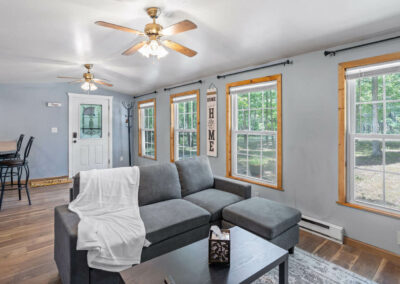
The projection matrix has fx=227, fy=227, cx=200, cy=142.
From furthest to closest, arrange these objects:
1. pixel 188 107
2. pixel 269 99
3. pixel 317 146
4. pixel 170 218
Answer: pixel 188 107 → pixel 269 99 → pixel 317 146 → pixel 170 218

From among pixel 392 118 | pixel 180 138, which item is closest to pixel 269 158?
→ pixel 392 118

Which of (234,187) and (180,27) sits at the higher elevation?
(180,27)

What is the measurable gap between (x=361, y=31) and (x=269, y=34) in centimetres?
89

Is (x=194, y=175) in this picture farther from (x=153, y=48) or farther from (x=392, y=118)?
(x=392, y=118)

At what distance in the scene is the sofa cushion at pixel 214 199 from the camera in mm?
2535

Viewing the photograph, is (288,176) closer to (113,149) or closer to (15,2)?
(15,2)

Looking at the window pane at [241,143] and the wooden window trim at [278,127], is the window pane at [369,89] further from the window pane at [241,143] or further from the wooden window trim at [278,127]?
the window pane at [241,143]

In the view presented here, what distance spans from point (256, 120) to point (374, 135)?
1572 mm

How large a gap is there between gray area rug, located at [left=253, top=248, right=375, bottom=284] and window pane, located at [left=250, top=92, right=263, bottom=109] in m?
2.19

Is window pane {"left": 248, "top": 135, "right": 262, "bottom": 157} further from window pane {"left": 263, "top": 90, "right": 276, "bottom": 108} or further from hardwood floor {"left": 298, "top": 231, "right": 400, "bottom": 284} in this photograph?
hardwood floor {"left": 298, "top": 231, "right": 400, "bottom": 284}

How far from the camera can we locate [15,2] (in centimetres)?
200

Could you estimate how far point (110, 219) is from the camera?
2055 millimetres

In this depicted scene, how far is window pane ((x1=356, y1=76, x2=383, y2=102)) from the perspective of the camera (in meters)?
2.43

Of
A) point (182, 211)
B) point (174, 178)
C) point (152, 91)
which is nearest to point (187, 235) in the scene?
point (182, 211)
